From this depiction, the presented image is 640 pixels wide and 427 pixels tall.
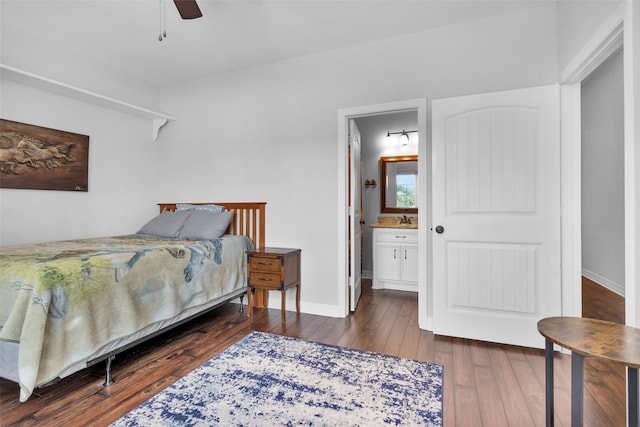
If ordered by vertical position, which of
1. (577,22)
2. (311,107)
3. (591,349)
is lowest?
(591,349)

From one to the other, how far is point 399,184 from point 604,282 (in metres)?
2.96

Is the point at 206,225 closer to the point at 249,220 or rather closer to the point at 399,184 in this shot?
the point at 249,220

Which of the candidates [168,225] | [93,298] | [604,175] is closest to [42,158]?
[168,225]

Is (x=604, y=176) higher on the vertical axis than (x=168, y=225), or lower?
higher

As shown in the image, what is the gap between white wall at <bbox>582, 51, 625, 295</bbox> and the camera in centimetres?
378

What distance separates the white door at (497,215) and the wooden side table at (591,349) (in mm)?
1266

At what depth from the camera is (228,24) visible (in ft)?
8.91

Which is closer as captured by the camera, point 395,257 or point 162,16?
point 162,16

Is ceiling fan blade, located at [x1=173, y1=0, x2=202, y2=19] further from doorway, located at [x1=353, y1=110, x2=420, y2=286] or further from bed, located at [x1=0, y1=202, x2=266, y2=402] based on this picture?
doorway, located at [x1=353, y1=110, x2=420, y2=286]

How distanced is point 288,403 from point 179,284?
1289mm

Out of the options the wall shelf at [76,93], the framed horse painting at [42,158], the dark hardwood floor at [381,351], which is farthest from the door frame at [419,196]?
the framed horse painting at [42,158]

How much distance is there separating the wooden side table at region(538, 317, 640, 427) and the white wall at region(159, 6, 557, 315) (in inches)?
81.4

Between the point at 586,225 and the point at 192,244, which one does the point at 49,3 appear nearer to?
the point at 192,244

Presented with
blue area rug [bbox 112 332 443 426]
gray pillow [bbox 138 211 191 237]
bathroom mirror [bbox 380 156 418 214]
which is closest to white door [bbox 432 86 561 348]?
blue area rug [bbox 112 332 443 426]
